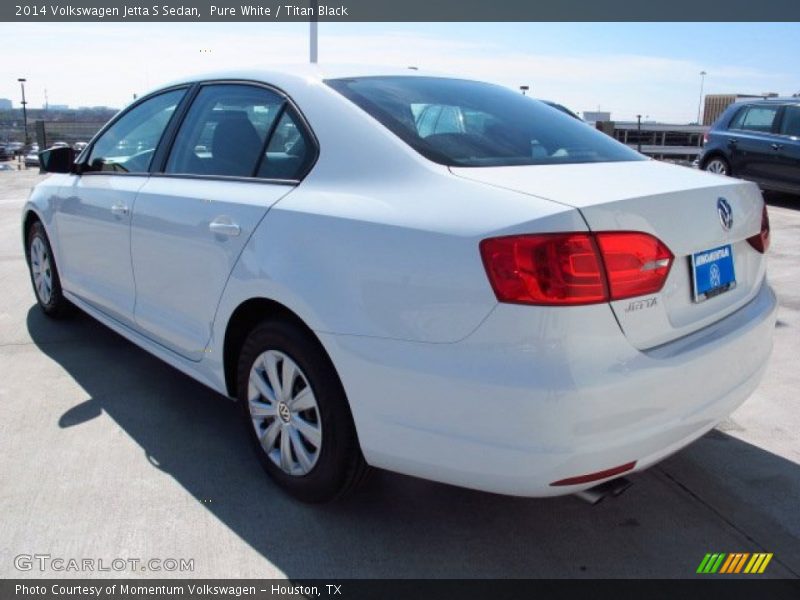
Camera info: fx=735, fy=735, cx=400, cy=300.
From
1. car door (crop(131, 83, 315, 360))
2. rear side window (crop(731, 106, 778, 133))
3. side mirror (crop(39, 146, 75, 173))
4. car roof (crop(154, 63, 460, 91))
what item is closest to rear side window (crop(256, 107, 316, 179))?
car door (crop(131, 83, 315, 360))

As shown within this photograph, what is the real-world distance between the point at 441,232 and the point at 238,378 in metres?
1.26

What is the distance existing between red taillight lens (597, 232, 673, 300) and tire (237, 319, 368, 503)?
0.98 metres

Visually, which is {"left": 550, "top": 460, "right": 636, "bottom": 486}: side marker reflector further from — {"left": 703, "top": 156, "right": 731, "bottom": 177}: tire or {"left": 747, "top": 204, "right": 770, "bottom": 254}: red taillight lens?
{"left": 703, "top": 156, "right": 731, "bottom": 177}: tire

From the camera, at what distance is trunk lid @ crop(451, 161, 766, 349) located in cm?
210

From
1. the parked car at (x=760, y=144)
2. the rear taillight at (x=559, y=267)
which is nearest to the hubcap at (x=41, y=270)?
the rear taillight at (x=559, y=267)

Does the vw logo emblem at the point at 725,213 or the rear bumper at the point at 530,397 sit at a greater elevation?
the vw logo emblem at the point at 725,213

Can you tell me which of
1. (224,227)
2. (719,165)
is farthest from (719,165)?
(224,227)

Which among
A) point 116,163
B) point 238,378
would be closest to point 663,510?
point 238,378

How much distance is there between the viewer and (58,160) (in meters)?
4.46

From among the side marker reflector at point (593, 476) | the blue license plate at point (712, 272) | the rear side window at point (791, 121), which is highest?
the rear side window at point (791, 121)

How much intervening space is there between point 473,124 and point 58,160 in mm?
2863

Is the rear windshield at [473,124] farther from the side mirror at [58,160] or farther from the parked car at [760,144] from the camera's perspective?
the parked car at [760,144]

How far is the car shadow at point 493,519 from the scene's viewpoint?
246 cm

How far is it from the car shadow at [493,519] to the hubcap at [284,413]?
19 cm
